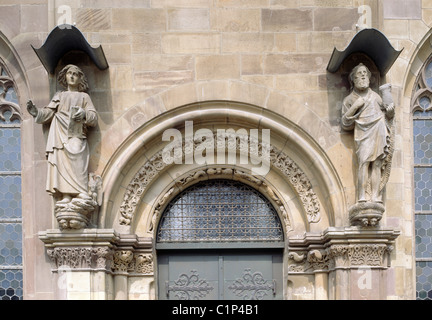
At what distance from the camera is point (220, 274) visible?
12.5 m

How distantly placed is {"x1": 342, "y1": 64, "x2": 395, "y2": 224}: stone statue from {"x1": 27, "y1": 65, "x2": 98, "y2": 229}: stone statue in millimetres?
3552

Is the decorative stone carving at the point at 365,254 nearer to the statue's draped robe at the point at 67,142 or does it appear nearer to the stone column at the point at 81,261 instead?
the stone column at the point at 81,261

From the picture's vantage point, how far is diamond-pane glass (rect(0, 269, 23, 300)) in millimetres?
12336

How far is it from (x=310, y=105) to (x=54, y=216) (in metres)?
3.86

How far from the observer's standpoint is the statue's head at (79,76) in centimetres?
1187

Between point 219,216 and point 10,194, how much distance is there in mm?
3037

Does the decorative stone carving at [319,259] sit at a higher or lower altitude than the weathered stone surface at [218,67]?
lower

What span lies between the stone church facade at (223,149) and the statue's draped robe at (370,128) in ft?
0.11

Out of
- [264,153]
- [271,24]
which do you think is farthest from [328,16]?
[264,153]

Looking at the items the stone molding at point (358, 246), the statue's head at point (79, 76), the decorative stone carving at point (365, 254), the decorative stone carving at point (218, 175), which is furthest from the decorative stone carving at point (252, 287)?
the statue's head at point (79, 76)

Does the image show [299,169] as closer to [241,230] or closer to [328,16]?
[241,230]

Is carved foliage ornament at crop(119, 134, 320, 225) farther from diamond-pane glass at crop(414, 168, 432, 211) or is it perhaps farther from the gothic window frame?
diamond-pane glass at crop(414, 168, 432, 211)

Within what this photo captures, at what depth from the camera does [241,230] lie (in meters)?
12.5

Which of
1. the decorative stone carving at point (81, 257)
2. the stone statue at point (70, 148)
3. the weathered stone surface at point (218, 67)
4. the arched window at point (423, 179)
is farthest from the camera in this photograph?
the arched window at point (423, 179)
